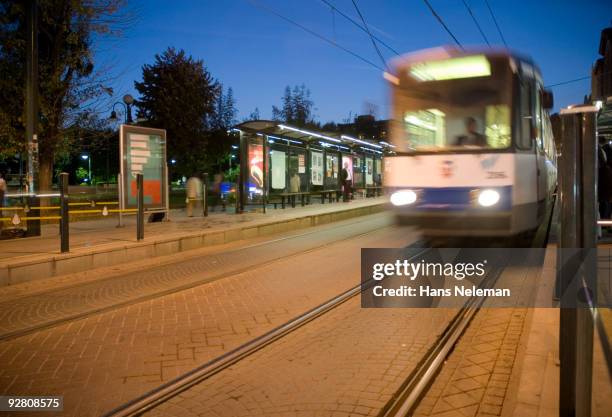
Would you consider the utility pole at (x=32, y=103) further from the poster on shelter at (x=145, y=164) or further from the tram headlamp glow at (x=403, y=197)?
the tram headlamp glow at (x=403, y=197)

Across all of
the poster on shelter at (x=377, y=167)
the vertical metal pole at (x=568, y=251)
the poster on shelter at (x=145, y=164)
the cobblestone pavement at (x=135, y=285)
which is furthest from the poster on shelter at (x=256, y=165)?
the vertical metal pole at (x=568, y=251)

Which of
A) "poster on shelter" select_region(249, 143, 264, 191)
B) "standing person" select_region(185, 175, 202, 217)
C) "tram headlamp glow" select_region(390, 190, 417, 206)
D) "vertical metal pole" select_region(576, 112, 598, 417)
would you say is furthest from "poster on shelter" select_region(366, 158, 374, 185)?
"vertical metal pole" select_region(576, 112, 598, 417)

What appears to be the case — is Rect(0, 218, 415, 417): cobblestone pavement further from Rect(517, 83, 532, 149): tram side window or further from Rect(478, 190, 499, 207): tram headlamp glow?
Rect(517, 83, 532, 149): tram side window

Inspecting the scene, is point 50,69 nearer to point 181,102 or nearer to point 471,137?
point 471,137

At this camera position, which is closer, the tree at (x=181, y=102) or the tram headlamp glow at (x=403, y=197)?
the tram headlamp glow at (x=403, y=197)

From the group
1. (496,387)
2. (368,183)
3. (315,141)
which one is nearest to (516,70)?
(496,387)

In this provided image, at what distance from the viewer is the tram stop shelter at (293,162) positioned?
60.6ft

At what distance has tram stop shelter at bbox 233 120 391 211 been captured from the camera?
60.6 ft

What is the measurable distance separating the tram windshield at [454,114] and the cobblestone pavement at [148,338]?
2.63 m

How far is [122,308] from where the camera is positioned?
6.55 meters

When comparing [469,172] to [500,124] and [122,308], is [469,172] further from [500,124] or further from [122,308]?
[122,308]

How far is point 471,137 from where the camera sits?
8273 millimetres

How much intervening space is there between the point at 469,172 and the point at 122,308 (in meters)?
5.50

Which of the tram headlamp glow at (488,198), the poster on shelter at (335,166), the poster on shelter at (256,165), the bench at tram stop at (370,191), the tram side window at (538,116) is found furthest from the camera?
the bench at tram stop at (370,191)
